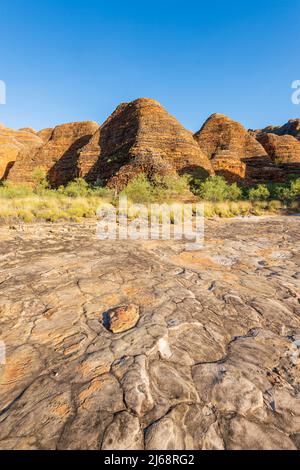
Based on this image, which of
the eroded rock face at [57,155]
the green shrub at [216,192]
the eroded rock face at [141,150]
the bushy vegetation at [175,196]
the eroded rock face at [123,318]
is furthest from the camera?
the eroded rock face at [57,155]

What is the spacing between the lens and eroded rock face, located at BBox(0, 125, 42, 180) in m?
32.8

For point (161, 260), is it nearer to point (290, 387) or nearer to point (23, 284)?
point (23, 284)

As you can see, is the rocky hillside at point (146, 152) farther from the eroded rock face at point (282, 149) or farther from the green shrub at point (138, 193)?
the green shrub at point (138, 193)

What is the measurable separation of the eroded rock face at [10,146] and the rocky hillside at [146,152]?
12cm

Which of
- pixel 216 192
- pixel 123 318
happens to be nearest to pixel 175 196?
pixel 216 192

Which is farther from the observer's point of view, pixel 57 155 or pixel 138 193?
pixel 57 155

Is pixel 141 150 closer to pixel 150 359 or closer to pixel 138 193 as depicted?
pixel 138 193

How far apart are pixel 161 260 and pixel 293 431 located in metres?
3.18

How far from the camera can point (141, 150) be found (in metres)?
20.7

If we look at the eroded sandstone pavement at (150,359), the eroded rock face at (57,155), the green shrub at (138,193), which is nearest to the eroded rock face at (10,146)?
the eroded rock face at (57,155)

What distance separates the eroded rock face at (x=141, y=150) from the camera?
19.8 metres

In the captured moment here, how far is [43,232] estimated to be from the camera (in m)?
6.30

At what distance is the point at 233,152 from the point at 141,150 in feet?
42.9
